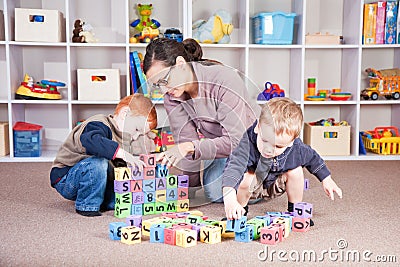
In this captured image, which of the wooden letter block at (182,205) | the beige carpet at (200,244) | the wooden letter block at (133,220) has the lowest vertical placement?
the beige carpet at (200,244)

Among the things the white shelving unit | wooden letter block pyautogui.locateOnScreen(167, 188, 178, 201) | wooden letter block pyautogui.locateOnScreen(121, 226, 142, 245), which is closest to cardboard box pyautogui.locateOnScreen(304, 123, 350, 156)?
the white shelving unit

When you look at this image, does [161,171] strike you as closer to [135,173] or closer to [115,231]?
[135,173]

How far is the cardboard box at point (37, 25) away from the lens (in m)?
2.80

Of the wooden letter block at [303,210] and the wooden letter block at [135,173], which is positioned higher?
the wooden letter block at [135,173]

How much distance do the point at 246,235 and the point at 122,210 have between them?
43cm

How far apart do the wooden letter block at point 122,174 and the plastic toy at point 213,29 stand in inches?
52.7

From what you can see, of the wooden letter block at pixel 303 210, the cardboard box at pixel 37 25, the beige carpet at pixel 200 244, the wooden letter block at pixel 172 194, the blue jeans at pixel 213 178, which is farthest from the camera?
the cardboard box at pixel 37 25

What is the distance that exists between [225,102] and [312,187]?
2.03 ft

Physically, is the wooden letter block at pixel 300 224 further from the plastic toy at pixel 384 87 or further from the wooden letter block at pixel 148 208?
the plastic toy at pixel 384 87

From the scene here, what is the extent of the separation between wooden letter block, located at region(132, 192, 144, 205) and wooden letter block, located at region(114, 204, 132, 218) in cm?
2

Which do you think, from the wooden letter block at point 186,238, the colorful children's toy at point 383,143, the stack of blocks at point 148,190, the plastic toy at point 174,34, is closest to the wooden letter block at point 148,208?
the stack of blocks at point 148,190

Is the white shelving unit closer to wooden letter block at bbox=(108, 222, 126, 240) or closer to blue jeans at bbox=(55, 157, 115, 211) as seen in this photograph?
blue jeans at bbox=(55, 157, 115, 211)

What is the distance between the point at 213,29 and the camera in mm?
2924

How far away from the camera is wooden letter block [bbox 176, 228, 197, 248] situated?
1475 mm
